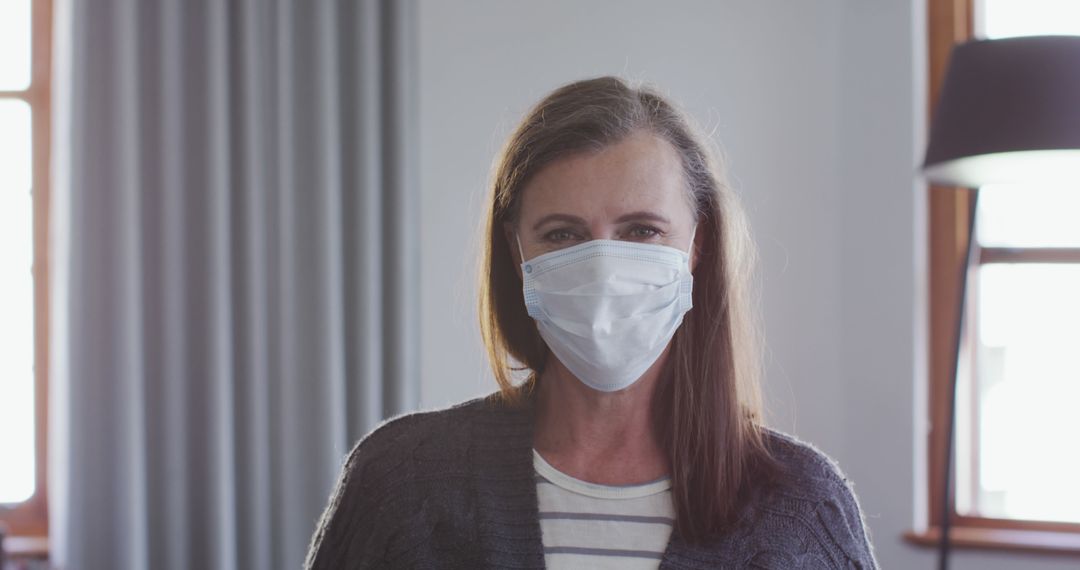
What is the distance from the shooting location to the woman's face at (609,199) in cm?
119

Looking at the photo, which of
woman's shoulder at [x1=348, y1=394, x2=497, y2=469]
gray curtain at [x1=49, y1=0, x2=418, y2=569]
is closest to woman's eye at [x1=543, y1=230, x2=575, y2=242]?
woman's shoulder at [x1=348, y1=394, x2=497, y2=469]

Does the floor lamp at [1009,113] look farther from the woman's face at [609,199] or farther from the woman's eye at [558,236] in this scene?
the woman's eye at [558,236]

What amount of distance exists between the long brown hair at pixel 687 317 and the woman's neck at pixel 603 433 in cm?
2

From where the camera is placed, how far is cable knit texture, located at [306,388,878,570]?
3.94 ft

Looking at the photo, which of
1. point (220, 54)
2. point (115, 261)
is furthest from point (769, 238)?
point (115, 261)

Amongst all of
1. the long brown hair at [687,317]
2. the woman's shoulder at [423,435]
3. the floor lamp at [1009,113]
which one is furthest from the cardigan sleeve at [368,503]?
the floor lamp at [1009,113]

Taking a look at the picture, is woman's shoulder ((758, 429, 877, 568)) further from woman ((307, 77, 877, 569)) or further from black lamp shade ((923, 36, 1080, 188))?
black lamp shade ((923, 36, 1080, 188))

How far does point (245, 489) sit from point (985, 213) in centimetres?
219

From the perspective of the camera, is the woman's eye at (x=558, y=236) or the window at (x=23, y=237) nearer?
the woman's eye at (x=558, y=236)

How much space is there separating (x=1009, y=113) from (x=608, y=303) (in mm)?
1148

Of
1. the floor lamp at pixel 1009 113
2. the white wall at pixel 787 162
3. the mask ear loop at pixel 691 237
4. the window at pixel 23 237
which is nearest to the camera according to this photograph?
the mask ear loop at pixel 691 237

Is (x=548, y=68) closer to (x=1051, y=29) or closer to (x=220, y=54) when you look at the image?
(x=220, y=54)

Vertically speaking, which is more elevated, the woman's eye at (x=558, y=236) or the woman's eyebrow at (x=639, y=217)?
the woman's eyebrow at (x=639, y=217)

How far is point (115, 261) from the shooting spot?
8.59ft
